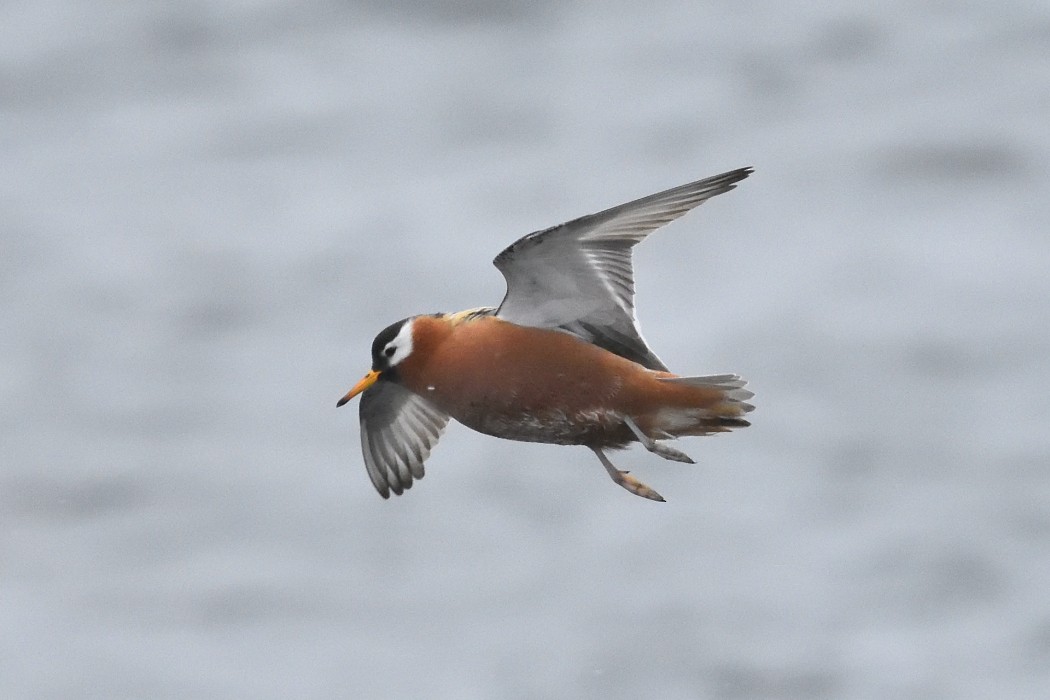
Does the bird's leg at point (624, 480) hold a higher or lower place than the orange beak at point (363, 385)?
lower

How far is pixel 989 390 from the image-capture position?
22984 mm

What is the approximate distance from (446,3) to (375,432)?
58.1ft

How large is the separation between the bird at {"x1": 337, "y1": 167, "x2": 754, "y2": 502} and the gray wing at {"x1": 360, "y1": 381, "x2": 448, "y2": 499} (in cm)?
103

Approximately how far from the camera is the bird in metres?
9.17

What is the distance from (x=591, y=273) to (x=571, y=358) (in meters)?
0.46

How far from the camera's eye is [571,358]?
937 cm

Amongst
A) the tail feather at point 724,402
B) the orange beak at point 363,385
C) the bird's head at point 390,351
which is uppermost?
the bird's head at point 390,351

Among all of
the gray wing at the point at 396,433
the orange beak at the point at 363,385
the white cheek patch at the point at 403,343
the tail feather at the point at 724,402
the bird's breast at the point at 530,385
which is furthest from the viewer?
the gray wing at the point at 396,433

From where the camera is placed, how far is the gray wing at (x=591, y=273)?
30.0 ft

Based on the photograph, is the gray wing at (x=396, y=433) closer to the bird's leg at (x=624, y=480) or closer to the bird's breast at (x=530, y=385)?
the bird's breast at (x=530, y=385)

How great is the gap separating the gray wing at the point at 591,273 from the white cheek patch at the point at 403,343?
1.61 feet

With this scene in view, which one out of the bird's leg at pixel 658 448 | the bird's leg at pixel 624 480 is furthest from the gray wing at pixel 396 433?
the bird's leg at pixel 658 448

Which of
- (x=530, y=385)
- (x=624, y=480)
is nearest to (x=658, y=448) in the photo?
(x=624, y=480)

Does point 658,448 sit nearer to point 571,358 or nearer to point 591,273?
point 571,358
